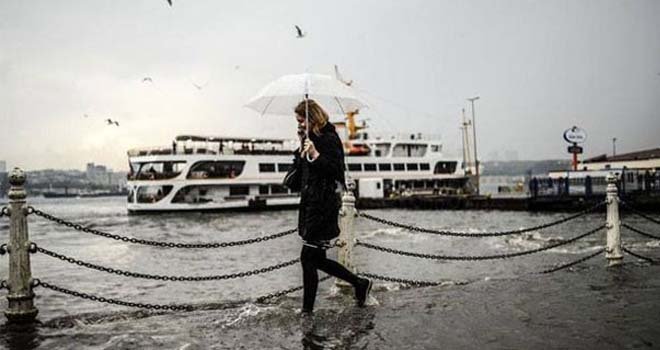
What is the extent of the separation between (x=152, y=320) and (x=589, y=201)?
39904 mm

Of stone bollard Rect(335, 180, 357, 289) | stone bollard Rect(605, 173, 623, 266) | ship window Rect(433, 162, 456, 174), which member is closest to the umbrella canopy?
stone bollard Rect(335, 180, 357, 289)

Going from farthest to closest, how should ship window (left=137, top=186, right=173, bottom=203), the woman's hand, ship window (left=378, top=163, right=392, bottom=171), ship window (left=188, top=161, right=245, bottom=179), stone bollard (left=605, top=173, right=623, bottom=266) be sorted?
ship window (left=378, top=163, right=392, bottom=171) < ship window (left=188, top=161, right=245, bottom=179) < ship window (left=137, top=186, right=173, bottom=203) < stone bollard (left=605, top=173, right=623, bottom=266) < the woman's hand

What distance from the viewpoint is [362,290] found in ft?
18.4

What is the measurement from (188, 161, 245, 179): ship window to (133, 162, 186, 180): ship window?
1252 mm

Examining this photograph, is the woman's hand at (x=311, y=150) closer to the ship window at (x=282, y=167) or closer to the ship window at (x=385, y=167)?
the ship window at (x=282, y=167)

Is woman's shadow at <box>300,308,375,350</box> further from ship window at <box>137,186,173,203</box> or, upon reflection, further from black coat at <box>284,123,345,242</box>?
ship window at <box>137,186,173,203</box>

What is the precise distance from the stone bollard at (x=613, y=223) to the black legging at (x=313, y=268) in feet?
14.9

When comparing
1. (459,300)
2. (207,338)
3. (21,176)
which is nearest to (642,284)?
(459,300)

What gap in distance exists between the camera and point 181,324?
5.22m

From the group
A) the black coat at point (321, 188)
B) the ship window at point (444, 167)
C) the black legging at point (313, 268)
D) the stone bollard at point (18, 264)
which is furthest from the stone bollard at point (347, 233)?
the ship window at point (444, 167)

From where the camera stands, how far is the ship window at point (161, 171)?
4941 cm

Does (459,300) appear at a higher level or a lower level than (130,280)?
higher

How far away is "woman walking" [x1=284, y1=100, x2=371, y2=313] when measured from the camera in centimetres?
493

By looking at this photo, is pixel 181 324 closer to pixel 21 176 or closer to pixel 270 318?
pixel 270 318
